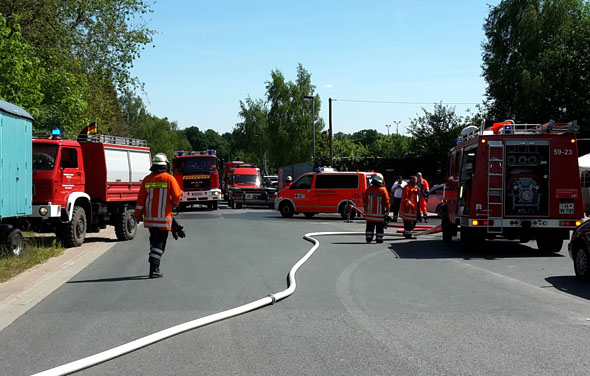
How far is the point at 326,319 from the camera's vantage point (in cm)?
706

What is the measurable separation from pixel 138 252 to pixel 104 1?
1811 cm

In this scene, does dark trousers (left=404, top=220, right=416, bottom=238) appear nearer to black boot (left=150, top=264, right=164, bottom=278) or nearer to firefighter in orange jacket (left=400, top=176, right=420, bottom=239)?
firefighter in orange jacket (left=400, top=176, right=420, bottom=239)

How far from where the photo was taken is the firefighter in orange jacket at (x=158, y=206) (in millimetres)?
10203

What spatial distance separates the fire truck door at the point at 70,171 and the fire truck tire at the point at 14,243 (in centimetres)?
264

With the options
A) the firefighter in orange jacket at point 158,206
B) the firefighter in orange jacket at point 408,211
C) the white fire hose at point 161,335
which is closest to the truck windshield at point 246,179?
the firefighter in orange jacket at point 408,211

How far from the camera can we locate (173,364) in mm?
5340

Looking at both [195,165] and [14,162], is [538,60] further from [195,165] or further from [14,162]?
[14,162]

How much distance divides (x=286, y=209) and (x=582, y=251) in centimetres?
1942

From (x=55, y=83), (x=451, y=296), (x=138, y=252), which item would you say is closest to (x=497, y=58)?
(x=55, y=83)

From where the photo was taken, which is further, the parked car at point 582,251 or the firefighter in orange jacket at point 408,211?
the firefighter in orange jacket at point 408,211

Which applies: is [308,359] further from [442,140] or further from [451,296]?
[442,140]

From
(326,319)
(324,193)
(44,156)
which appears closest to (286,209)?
(324,193)

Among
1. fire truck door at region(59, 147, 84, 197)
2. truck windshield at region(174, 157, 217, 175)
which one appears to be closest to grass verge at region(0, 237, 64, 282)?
fire truck door at region(59, 147, 84, 197)

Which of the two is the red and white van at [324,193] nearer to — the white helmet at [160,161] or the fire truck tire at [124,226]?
the fire truck tire at [124,226]
